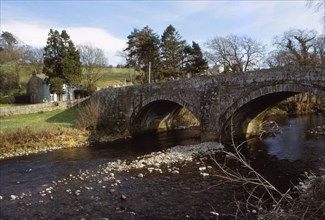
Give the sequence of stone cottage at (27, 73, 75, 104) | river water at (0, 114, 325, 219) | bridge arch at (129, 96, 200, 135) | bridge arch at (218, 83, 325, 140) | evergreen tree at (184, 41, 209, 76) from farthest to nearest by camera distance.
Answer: stone cottage at (27, 73, 75, 104) → evergreen tree at (184, 41, 209, 76) → bridge arch at (129, 96, 200, 135) → bridge arch at (218, 83, 325, 140) → river water at (0, 114, 325, 219)

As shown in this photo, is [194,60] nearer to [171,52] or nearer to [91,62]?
[171,52]

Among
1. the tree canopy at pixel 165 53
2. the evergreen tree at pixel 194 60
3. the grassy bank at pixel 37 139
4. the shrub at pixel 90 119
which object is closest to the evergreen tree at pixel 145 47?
the tree canopy at pixel 165 53

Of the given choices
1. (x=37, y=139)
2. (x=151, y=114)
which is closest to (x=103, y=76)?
(x=151, y=114)

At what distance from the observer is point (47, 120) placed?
3400cm

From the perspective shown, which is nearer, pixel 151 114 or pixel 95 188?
pixel 95 188

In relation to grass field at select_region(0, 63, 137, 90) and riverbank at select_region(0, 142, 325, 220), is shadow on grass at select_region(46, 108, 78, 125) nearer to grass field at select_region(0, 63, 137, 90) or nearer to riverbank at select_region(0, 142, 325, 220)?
riverbank at select_region(0, 142, 325, 220)

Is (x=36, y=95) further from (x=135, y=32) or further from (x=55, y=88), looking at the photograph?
(x=135, y=32)

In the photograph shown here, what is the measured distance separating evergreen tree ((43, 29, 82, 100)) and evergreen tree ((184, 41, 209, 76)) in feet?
54.5

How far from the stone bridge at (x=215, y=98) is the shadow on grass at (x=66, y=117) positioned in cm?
448

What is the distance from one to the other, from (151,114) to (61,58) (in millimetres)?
18377

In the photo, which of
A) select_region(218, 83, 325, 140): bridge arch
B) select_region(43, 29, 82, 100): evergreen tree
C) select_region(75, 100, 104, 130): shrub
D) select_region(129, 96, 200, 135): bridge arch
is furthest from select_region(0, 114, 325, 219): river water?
select_region(43, 29, 82, 100): evergreen tree

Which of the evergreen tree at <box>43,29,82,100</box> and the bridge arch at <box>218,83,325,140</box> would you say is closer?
the bridge arch at <box>218,83,325,140</box>

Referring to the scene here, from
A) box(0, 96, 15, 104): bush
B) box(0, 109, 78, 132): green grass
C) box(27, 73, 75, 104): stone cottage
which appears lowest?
box(0, 109, 78, 132): green grass

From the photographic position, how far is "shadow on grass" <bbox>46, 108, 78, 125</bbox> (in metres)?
33.2
